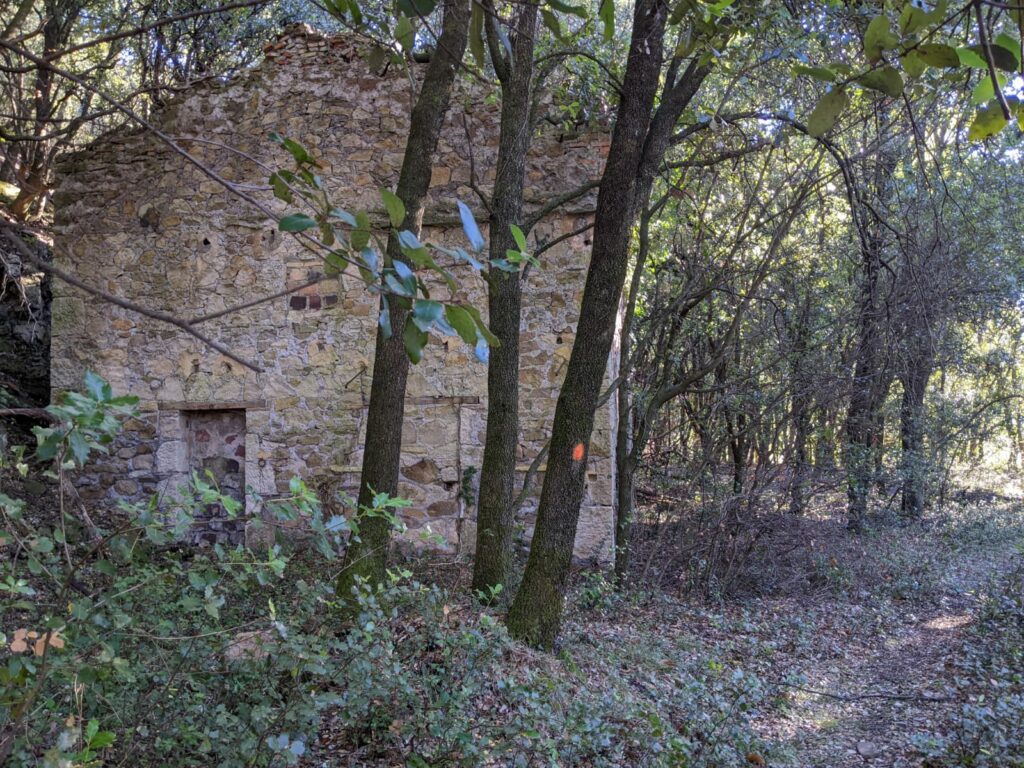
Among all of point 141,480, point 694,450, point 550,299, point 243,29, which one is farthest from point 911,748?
point 243,29

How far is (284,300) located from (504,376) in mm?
3114

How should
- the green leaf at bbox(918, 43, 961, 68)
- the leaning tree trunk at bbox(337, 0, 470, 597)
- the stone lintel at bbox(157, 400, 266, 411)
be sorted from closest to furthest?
the green leaf at bbox(918, 43, 961, 68)
the leaning tree trunk at bbox(337, 0, 470, 597)
the stone lintel at bbox(157, 400, 266, 411)

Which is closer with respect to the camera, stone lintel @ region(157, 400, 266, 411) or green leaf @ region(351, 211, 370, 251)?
green leaf @ region(351, 211, 370, 251)

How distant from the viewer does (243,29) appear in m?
10.9

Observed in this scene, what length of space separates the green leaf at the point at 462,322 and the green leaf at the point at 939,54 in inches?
44.5

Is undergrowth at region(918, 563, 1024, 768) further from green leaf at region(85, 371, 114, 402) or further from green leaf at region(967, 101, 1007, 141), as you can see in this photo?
green leaf at region(85, 371, 114, 402)

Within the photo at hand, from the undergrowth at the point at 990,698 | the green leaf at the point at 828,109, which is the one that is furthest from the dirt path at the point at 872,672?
Result: the green leaf at the point at 828,109

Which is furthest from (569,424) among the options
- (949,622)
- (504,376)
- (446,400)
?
(949,622)

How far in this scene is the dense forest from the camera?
2.35m

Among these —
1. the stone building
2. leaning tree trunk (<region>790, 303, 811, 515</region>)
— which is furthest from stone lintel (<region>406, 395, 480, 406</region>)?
leaning tree trunk (<region>790, 303, 811, 515</region>)

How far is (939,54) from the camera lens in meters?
1.79

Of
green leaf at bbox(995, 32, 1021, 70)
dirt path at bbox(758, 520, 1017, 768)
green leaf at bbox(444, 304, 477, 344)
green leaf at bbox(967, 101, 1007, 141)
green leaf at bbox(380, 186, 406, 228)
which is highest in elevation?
green leaf at bbox(995, 32, 1021, 70)

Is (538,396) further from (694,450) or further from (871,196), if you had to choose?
(871,196)

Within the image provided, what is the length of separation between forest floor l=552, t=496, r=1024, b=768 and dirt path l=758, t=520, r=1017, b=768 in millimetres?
11
